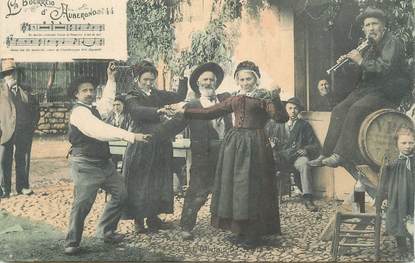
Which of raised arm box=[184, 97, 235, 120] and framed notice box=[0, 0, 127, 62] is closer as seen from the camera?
raised arm box=[184, 97, 235, 120]

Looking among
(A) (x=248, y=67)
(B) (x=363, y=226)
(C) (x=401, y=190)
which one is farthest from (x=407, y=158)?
(A) (x=248, y=67)

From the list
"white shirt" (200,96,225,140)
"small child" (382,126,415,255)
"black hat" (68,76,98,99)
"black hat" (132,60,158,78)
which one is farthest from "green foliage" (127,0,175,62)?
"small child" (382,126,415,255)

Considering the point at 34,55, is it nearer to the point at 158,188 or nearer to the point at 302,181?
the point at 158,188

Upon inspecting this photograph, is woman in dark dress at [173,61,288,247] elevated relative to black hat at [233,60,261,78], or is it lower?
lower

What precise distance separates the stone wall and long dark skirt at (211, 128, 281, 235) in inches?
63.0

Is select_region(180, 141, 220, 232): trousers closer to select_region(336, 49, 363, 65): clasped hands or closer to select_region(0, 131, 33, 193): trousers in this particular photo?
select_region(336, 49, 363, 65): clasped hands

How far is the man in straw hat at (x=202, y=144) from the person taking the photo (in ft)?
16.9

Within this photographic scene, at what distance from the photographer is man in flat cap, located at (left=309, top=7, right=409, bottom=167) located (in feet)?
17.1

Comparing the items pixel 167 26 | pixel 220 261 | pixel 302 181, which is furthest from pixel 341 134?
pixel 167 26

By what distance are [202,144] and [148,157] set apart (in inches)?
21.7

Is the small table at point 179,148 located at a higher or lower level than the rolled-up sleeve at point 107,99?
lower

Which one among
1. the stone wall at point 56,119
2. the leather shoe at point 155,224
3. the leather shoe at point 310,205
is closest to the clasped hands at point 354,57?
the leather shoe at point 310,205

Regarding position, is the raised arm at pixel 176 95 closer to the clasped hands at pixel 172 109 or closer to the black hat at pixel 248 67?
the clasped hands at pixel 172 109

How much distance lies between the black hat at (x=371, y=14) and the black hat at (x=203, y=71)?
1.48 metres
